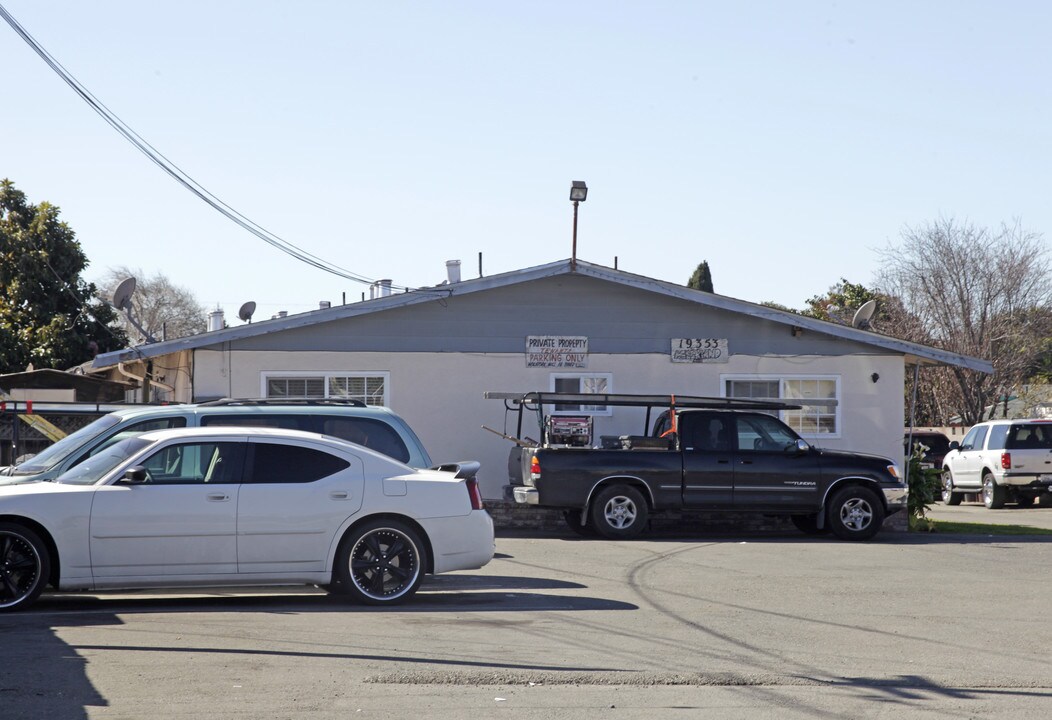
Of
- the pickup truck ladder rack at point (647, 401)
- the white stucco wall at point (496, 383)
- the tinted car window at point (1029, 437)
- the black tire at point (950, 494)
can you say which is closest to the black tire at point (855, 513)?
the pickup truck ladder rack at point (647, 401)

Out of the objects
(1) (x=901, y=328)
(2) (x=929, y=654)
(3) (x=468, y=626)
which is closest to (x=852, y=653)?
(2) (x=929, y=654)

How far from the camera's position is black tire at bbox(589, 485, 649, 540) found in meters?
17.3

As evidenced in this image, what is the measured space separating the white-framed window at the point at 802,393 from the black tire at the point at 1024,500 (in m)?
8.58

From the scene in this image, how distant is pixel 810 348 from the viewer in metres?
21.1

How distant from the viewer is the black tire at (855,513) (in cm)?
1775

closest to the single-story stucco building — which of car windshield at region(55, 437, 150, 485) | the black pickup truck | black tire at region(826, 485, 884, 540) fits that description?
the black pickup truck

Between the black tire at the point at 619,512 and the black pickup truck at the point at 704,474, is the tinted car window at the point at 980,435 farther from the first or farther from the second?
the black tire at the point at 619,512

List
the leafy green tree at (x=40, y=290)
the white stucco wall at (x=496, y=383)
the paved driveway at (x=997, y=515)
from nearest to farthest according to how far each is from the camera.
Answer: the white stucco wall at (x=496, y=383) < the paved driveway at (x=997, y=515) < the leafy green tree at (x=40, y=290)

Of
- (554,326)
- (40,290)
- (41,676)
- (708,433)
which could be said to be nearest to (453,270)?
(554,326)

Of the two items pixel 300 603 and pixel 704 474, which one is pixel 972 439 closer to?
pixel 704 474

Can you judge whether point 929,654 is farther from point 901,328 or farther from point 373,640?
point 901,328

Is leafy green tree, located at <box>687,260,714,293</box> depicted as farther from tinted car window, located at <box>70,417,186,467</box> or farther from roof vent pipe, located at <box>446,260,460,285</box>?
tinted car window, located at <box>70,417,186,467</box>

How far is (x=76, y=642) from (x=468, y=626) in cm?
279

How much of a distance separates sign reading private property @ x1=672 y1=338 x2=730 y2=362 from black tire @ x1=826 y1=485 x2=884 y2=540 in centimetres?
388
